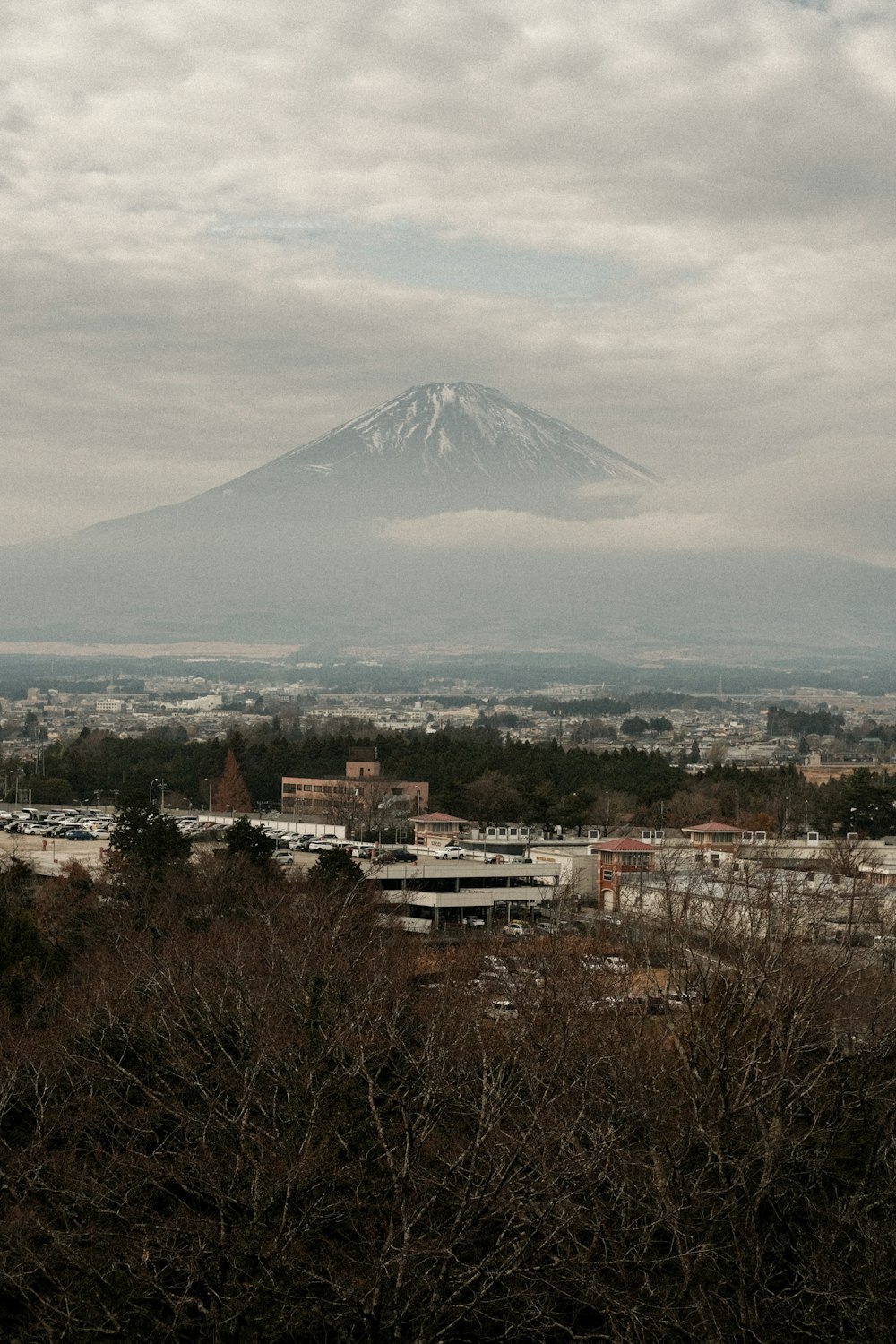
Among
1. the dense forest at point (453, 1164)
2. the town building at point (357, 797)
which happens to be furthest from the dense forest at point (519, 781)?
the dense forest at point (453, 1164)

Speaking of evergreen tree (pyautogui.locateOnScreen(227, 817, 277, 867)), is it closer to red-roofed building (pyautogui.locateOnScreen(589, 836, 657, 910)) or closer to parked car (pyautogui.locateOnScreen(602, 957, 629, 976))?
red-roofed building (pyautogui.locateOnScreen(589, 836, 657, 910))

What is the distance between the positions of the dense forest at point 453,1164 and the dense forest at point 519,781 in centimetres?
3069

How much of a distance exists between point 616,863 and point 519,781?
18.9 meters

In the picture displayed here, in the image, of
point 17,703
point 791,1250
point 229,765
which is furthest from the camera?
point 17,703

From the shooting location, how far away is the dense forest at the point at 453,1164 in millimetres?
9188

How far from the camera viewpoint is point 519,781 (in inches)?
2180

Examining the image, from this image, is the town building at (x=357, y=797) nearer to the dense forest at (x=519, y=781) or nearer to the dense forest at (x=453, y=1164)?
the dense forest at (x=519, y=781)

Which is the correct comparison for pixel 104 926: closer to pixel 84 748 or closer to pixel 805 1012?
pixel 805 1012

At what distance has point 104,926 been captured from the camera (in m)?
23.7

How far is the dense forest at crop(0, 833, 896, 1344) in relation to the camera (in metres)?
9.19

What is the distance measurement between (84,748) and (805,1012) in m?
62.6

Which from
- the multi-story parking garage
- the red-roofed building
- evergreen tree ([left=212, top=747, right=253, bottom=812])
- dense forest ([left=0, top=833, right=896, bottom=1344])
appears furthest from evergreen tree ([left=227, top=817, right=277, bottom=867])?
evergreen tree ([left=212, top=747, right=253, bottom=812])

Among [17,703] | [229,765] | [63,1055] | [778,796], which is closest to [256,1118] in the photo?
[63,1055]

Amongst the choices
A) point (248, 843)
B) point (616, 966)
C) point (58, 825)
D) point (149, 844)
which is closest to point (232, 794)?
point (58, 825)
